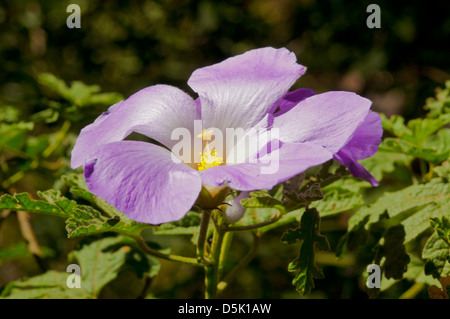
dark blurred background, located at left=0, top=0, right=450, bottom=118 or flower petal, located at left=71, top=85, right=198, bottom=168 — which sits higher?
dark blurred background, located at left=0, top=0, right=450, bottom=118

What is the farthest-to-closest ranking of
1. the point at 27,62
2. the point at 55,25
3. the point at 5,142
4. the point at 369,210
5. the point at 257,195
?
1. the point at 55,25
2. the point at 27,62
3. the point at 5,142
4. the point at 369,210
5. the point at 257,195

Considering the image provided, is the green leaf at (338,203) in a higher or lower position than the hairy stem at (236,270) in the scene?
higher

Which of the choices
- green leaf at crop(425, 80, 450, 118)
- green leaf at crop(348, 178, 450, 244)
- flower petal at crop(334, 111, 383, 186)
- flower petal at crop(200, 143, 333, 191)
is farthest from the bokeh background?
flower petal at crop(200, 143, 333, 191)

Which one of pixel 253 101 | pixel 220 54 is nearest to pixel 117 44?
pixel 220 54

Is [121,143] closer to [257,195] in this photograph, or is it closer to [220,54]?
[257,195]

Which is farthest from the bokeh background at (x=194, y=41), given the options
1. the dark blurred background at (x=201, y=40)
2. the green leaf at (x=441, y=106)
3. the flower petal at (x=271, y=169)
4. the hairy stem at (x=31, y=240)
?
the flower petal at (x=271, y=169)

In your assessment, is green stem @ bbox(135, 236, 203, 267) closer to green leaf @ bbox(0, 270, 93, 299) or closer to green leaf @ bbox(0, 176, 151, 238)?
green leaf @ bbox(0, 176, 151, 238)

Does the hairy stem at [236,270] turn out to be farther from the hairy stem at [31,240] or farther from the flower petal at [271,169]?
the hairy stem at [31,240]
